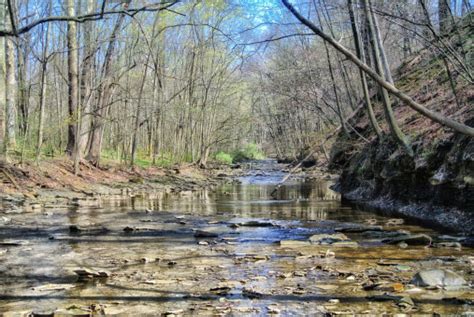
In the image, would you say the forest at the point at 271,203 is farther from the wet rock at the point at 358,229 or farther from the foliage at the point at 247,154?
the foliage at the point at 247,154

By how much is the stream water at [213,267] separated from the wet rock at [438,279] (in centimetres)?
11

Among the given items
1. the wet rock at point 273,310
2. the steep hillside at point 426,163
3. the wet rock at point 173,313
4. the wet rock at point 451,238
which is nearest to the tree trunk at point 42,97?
the steep hillside at point 426,163

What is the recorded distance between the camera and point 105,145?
3531cm

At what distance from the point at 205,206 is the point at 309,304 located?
10330 mm

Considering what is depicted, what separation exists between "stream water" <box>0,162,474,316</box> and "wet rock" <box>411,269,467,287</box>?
0.36ft

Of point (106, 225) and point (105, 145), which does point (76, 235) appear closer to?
point (106, 225)

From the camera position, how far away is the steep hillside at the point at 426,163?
1001 cm

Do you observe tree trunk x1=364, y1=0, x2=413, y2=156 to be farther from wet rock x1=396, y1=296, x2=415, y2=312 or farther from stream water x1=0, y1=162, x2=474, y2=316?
wet rock x1=396, y1=296, x2=415, y2=312

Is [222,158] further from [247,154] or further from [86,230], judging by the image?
[86,230]

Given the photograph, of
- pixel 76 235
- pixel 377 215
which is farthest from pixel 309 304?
pixel 377 215

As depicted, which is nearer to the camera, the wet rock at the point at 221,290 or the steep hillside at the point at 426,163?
the wet rock at the point at 221,290

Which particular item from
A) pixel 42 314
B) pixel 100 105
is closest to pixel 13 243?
pixel 42 314

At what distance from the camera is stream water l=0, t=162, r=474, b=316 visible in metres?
4.75

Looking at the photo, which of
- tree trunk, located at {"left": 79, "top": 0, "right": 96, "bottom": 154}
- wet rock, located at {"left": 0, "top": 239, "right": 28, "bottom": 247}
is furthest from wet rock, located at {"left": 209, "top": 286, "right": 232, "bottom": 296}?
Result: tree trunk, located at {"left": 79, "top": 0, "right": 96, "bottom": 154}
